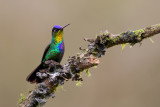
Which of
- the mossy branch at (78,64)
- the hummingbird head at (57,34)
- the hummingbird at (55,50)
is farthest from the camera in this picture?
the hummingbird head at (57,34)

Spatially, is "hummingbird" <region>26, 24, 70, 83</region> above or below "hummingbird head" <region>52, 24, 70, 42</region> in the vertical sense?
below

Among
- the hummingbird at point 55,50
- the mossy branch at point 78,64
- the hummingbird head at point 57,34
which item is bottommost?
the mossy branch at point 78,64

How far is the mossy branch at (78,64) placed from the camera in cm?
259

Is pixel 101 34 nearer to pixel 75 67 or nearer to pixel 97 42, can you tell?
pixel 97 42

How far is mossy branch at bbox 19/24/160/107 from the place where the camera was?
8.50 feet

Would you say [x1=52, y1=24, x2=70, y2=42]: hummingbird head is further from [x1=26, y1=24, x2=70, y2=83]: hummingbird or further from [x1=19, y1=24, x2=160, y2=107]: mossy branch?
[x1=19, y1=24, x2=160, y2=107]: mossy branch

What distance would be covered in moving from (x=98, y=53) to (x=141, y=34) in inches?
17.4

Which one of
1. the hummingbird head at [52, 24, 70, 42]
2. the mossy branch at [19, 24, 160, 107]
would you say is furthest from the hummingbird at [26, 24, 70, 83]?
the mossy branch at [19, 24, 160, 107]

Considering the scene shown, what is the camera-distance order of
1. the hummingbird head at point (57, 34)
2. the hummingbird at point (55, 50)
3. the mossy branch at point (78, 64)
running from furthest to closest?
the hummingbird head at point (57, 34) < the hummingbird at point (55, 50) < the mossy branch at point (78, 64)

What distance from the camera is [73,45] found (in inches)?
209

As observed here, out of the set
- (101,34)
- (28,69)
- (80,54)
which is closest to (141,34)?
(101,34)

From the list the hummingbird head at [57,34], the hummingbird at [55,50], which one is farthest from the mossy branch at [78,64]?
→ the hummingbird head at [57,34]

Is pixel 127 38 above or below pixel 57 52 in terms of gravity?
below

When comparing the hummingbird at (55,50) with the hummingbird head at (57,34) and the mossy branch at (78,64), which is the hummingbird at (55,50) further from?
the mossy branch at (78,64)
